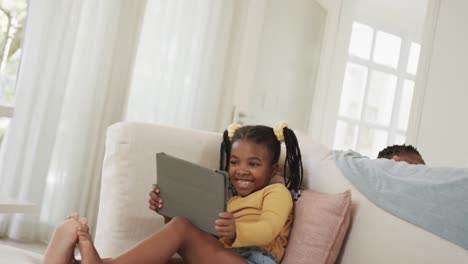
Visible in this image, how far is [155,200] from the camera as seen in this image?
5.32 ft

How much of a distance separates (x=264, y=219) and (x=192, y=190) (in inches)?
8.9

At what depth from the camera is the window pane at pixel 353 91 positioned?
4.86m

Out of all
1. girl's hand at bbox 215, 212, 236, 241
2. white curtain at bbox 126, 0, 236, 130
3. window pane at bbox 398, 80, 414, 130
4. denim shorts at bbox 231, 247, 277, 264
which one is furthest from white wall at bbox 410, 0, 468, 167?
window pane at bbox 398, 80, 414, 130

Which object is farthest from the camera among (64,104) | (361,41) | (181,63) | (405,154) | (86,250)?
(361,41)

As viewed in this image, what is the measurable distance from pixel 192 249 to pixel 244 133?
1.37ft

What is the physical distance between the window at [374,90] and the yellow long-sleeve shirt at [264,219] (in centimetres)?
297

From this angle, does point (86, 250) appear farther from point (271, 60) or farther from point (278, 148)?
point (271, 60)

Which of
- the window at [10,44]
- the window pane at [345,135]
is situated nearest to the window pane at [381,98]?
the window pane at [345,135]

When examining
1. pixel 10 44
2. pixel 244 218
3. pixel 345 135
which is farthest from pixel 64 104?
pixel 345 135

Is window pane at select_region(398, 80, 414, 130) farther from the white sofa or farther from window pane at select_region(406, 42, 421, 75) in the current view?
the white sofa

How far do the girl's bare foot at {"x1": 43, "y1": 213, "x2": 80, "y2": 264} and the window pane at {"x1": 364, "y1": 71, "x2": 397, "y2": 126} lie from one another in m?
3.88

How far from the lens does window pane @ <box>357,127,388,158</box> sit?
4.85 m

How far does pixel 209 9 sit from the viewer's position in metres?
3.60

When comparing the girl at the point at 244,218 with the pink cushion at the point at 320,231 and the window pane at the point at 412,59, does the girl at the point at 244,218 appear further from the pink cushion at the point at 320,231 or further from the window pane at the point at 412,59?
the window pane at the point at 412,59
